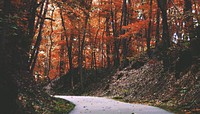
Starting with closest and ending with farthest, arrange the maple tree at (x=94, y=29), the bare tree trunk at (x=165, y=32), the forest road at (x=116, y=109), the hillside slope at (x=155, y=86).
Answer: the forest road at (x=116, y=109)
the maple tree at (x=94, y=29)
the hillside slope at (x=155, y=86)
the bare tree trunk at (x=165, y=32)

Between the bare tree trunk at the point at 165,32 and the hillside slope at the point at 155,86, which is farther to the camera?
the bare tree trunk at the point at 165,32

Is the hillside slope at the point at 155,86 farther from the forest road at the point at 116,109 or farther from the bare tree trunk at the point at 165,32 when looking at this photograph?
the forest road at the point at 116,109

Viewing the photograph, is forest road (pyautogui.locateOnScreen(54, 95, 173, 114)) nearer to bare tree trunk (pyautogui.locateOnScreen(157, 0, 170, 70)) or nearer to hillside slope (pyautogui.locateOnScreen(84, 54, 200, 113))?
hillside slope (pyautogui.locateOnScreen(84, 54, 200, 113))

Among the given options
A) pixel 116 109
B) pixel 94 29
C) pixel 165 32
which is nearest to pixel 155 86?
pixel 165 32

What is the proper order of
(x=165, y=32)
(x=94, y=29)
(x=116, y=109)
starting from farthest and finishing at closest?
(x=94, y=29) < (x=165, y=32) < (x=116, y=109)

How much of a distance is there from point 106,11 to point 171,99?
66.5ft

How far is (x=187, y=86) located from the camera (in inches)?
568

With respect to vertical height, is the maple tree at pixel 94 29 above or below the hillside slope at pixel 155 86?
above

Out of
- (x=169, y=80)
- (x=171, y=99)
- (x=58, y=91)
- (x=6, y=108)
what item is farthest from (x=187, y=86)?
(x=58, y=91)

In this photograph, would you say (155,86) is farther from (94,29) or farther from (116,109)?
(94,29)

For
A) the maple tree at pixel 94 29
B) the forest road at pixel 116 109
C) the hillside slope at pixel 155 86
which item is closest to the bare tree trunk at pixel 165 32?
the maple tree at pixel 94 29

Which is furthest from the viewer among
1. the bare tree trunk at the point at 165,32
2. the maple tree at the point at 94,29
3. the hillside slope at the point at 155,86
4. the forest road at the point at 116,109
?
the bare tree trunk at the point at 165,32

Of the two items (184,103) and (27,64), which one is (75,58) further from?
(184,103)

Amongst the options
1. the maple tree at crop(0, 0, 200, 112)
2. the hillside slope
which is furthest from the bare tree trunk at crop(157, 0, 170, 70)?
the hillside slope
